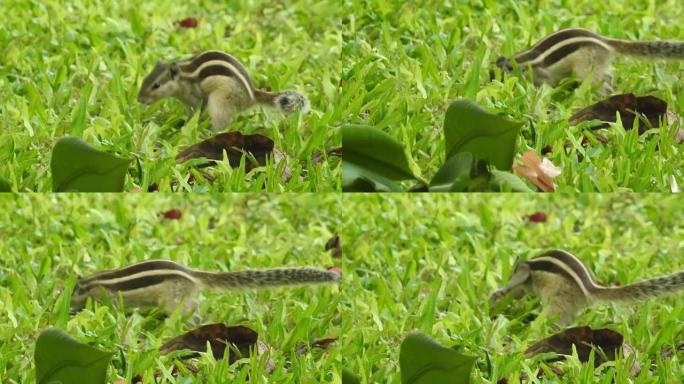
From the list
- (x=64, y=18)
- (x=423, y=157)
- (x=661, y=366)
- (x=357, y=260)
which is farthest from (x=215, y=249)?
(x=661, y=366)

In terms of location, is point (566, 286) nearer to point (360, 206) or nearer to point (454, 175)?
point (454, 175)

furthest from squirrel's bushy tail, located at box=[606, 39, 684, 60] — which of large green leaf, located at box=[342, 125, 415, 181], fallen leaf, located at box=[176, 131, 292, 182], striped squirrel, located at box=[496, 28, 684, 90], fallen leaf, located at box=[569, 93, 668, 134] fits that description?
fallen leaf, located at box=[176, 131, 292, 182]

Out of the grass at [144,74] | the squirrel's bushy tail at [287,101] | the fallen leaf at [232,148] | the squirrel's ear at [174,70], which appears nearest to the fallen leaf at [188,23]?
the grass at [144,74]

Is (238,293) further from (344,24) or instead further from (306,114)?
(344,24)

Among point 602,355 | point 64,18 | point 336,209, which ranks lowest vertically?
point 602,355

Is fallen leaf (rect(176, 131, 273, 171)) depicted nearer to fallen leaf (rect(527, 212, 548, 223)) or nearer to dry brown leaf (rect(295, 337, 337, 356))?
dry brown leaf (rect(295, 337, 337, 356))

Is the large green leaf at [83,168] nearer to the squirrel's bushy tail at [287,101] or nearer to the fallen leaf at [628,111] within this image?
the squirrel's bushy tail at [287,101]
